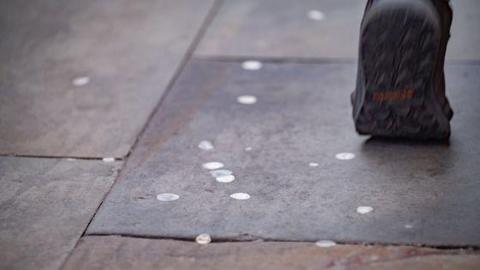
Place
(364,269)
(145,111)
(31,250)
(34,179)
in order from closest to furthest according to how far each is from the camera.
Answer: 1. (364,269)
2. (31,250)
3. (34,179)
4. (145,111)

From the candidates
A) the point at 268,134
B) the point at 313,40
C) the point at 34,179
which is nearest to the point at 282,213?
the point at 268,134

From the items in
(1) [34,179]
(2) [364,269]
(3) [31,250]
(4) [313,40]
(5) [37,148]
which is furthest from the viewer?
(4) [313,40]

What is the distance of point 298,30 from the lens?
5.53 metres

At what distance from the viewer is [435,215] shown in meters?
3.38

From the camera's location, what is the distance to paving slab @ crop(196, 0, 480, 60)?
5.17 meters

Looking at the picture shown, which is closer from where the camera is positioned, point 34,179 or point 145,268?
point 145,268

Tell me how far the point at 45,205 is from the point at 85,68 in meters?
1.64

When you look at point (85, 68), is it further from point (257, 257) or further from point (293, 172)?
point (257, 257)

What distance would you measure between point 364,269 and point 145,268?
799 millimetres

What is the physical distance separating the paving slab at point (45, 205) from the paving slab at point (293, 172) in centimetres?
10

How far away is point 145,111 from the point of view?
4527 millimetres

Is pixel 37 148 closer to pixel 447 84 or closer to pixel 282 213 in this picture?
pixel 282 213

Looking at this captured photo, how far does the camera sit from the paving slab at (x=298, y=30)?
5.17 m

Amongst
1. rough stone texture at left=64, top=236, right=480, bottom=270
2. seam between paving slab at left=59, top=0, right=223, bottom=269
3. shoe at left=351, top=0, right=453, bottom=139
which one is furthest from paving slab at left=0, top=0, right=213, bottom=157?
shoe at left=351, top=0, right=453, bottom=139
